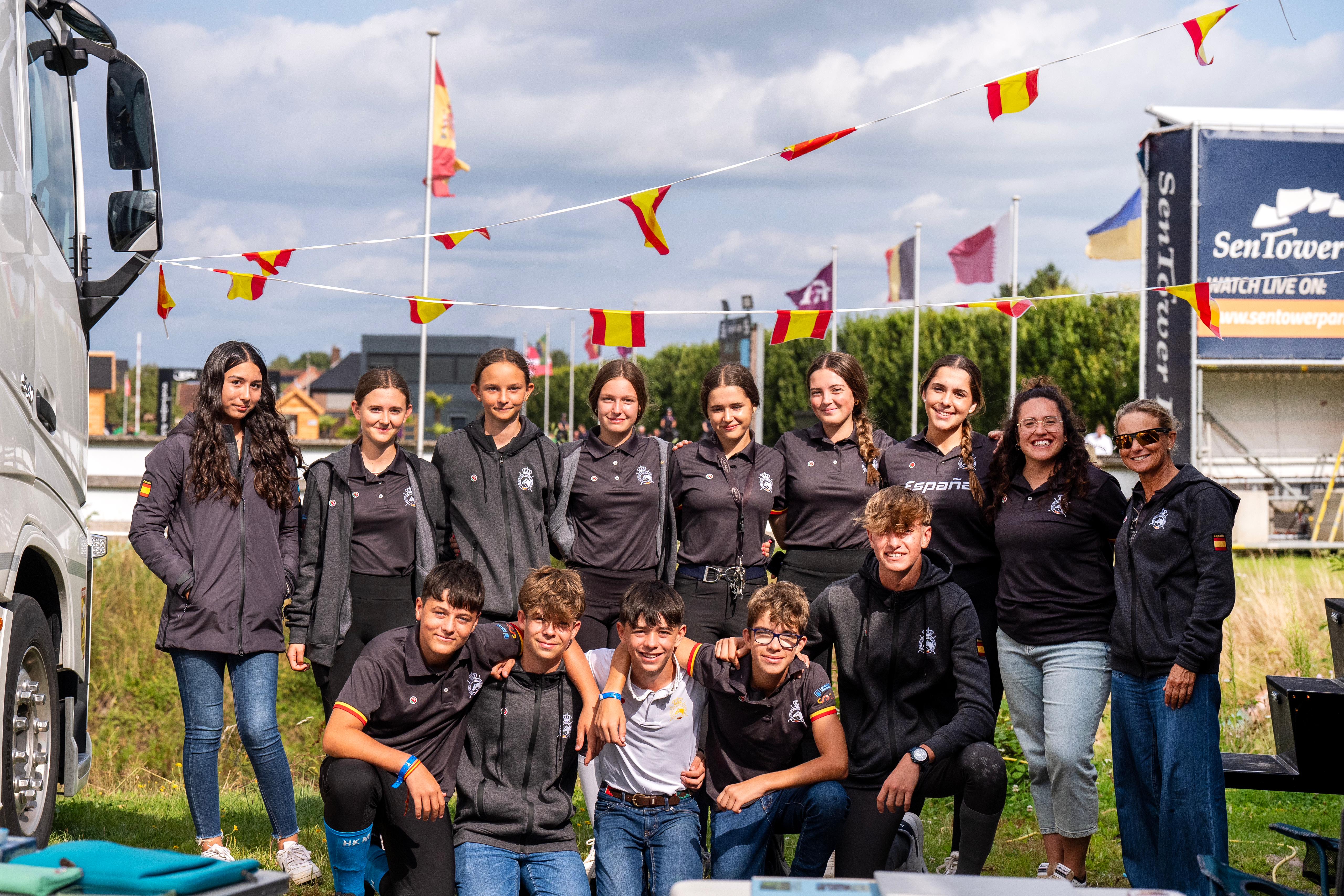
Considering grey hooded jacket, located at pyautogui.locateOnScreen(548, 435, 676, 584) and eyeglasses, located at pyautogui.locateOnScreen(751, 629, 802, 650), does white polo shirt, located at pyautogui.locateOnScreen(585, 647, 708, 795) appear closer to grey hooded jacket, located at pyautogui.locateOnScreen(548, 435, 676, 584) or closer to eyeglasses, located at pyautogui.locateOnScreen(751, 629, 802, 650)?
eyeglasses, located at pyautogui.locateOnScreen(751, 629, 802, 650)

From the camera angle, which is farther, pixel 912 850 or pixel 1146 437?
pixel 1146 437

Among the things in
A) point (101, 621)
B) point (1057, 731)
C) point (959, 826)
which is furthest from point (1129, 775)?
point (101, 621)

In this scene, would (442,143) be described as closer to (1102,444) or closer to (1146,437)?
(1102,444)

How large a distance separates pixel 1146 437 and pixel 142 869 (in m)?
3.27

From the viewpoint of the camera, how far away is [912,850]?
384cm

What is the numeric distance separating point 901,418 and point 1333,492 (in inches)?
558

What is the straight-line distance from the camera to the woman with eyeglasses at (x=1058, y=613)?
13.5 ft

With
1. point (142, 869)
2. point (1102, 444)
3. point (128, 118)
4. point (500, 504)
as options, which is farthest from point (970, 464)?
point (1102, 444)

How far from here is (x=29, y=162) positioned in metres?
3.92

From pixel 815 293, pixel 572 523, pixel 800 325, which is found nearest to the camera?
pixel 572 523

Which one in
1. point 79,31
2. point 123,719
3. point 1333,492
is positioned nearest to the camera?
point 79,31

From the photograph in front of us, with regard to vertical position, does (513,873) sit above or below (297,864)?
above

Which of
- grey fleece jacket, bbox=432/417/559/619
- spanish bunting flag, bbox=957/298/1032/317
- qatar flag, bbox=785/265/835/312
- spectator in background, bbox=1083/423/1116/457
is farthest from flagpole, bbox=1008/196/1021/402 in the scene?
grey fleece jacket, bbox=432/417/559/619

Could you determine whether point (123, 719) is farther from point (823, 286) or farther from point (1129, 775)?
point (823, 286)
